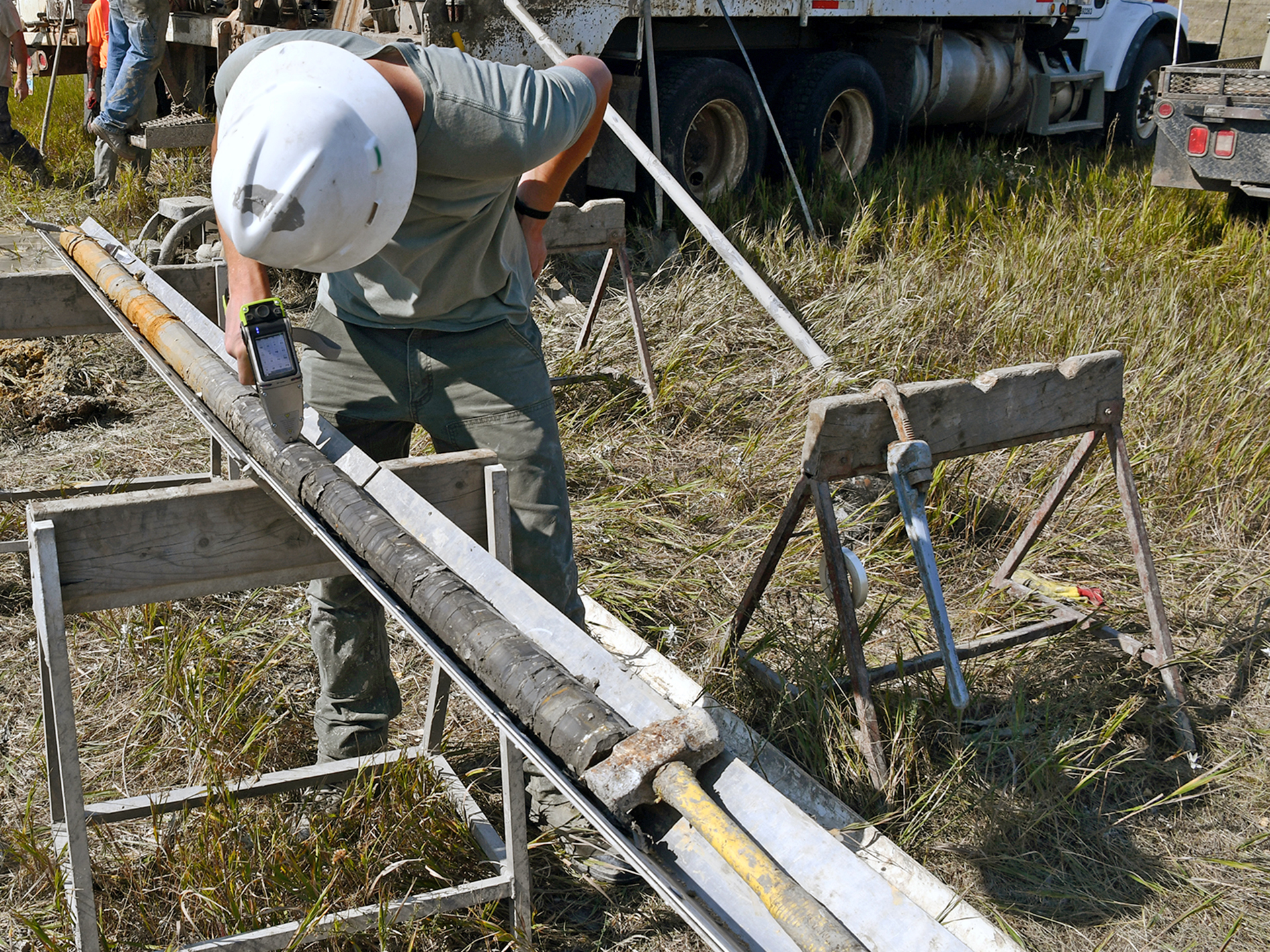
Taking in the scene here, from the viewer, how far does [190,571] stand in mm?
2012

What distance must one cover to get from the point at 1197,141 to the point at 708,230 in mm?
3498

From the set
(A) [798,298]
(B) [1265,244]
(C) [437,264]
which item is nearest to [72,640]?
(C) [437,264]

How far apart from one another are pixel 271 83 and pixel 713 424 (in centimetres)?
315

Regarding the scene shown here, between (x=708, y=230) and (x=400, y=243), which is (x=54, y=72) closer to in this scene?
(x=708, y=230)

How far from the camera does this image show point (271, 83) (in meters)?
1.91

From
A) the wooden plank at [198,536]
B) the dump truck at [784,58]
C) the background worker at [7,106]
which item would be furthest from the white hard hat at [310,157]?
the background worker at [7,106]

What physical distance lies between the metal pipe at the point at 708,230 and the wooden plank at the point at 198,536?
2836 millimetres

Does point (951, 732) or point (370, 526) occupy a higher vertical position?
point (370, 526)

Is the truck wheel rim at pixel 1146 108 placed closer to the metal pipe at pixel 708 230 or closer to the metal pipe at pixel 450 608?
the metal pipe at pixel 708 230

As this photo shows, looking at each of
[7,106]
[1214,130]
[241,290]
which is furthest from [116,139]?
[1214,130]

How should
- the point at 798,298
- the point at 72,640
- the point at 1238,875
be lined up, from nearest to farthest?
the point at 1238,875
the point at 72,640
the point at 798,298

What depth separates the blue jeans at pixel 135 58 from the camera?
7.23m

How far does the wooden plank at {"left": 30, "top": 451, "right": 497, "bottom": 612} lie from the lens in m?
1.92

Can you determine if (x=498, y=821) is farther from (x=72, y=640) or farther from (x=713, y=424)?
(x=713, y=424)
